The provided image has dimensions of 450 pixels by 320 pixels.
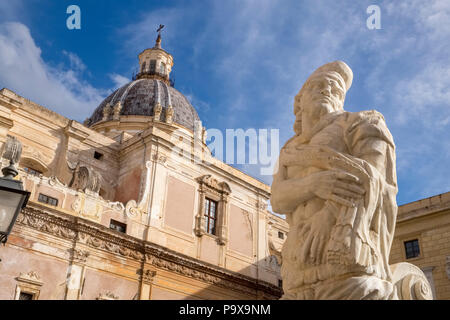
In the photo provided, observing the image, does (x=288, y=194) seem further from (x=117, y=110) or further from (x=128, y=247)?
(x=117, y=110)

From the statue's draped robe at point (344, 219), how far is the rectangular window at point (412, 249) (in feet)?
58.7

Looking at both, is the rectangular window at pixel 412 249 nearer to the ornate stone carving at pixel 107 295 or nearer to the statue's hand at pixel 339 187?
the ornate stone carving at pixel 107 295

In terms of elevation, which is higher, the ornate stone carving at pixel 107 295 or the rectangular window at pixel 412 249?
the rectangular window at pixel 412 249

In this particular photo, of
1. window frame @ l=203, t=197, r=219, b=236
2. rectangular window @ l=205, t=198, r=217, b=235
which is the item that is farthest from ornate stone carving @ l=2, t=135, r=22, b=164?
rectangular window @ l=205, t=198, r=217, b=235

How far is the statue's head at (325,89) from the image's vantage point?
355 cm

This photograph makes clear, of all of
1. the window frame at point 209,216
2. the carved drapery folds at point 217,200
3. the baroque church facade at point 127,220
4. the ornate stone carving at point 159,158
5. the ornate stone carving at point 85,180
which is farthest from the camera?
the window frame at point 209,216

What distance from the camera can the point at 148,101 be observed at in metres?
35.8

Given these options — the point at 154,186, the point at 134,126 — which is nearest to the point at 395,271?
the point at 154,186

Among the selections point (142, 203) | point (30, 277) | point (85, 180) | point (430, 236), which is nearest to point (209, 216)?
point (142, 203)

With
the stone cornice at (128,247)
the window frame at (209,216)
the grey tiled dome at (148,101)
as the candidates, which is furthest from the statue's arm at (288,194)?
the grey tiled dome at (148,101)

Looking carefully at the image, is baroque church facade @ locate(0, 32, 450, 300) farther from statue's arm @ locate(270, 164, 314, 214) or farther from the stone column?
statue's arm @ locate(270, 164, 314, 214)

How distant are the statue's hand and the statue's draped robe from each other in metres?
0.04

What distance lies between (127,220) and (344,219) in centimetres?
1561
